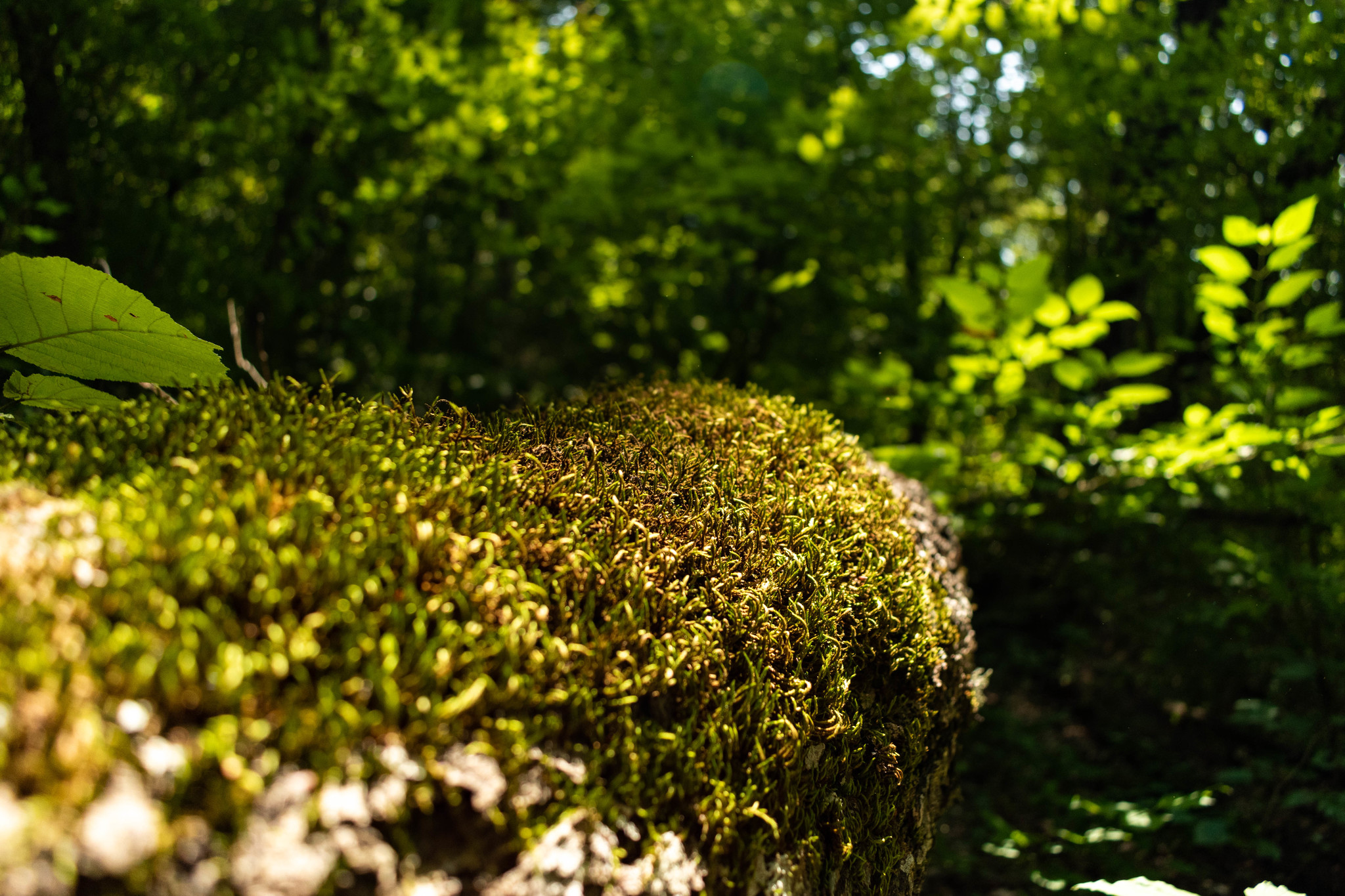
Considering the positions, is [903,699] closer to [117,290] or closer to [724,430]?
[724,430]

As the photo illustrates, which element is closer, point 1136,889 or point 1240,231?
point 1136,889

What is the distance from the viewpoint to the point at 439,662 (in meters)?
0.86

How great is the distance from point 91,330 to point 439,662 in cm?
113

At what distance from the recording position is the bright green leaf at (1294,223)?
8.73ft

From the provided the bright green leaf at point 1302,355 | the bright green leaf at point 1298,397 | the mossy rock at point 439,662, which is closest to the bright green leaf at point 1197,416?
the bright green leaf at point 1298,397

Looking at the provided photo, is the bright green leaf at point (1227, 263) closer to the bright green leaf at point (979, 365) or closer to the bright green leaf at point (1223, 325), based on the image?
the bright green leaf at point (1223, 325)

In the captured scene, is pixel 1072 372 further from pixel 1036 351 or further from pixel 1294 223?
pixel 1294 223

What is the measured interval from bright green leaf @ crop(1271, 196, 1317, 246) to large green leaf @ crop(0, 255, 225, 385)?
3.32 m

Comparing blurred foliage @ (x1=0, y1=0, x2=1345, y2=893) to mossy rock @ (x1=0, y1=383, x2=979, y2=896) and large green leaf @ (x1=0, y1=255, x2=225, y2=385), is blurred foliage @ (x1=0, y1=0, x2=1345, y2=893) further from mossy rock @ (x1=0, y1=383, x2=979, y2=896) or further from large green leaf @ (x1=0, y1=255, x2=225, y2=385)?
mossy rock @ (x1=0, y1=383, x2=979, y2=896)

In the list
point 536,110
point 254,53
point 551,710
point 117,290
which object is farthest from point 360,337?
point 551,710

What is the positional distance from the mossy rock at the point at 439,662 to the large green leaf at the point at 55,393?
173mm

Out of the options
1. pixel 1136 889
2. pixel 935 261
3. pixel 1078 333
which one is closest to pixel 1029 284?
pixel 1078 333

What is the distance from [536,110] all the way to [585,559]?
4895 millimetres

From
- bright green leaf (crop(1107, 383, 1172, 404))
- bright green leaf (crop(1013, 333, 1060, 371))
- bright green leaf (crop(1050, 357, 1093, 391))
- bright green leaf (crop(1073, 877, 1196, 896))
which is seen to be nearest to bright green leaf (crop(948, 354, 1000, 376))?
bright green leaf (crop(1013, 333, 1060, 371))
